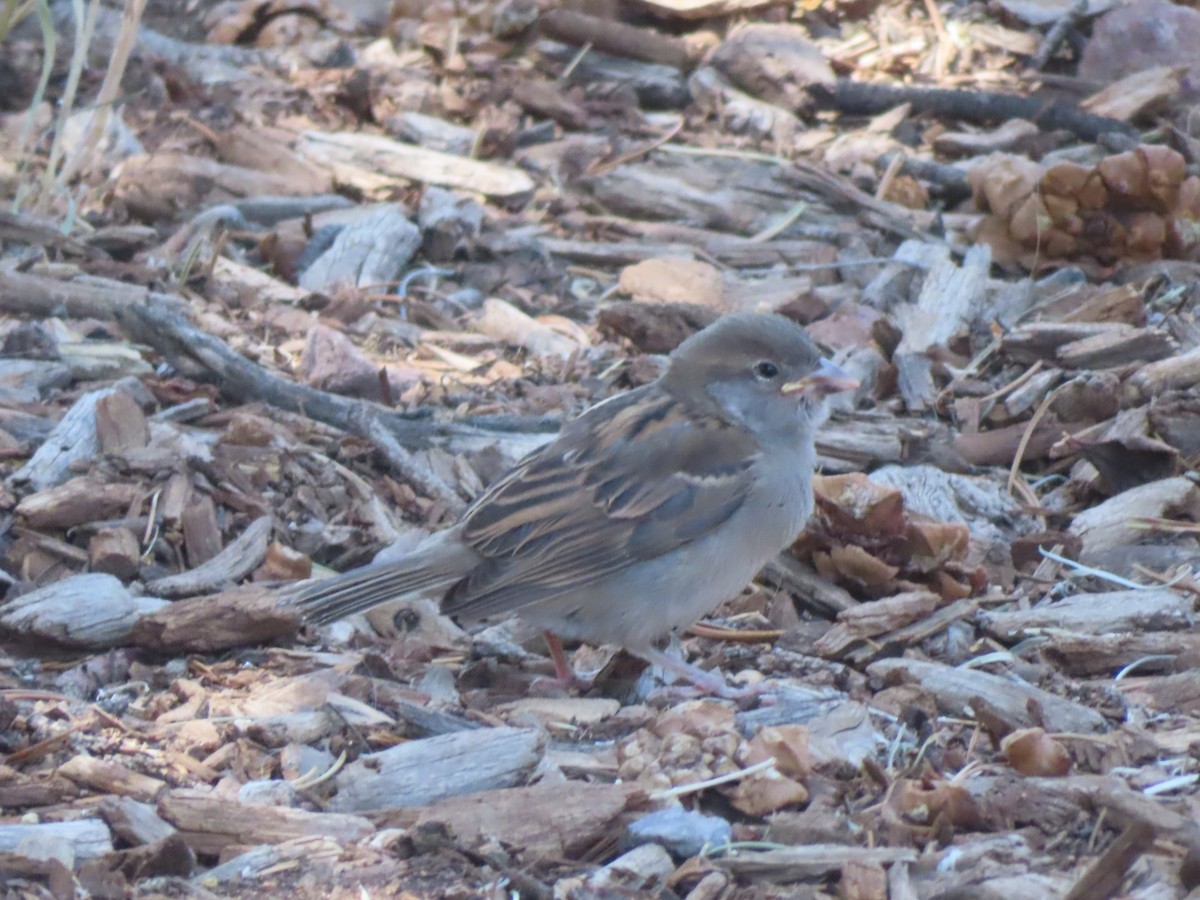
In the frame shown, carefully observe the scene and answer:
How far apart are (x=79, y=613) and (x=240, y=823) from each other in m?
1.25

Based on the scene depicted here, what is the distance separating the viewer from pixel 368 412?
555cm

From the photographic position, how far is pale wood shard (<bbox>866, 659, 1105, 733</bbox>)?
3.90 m

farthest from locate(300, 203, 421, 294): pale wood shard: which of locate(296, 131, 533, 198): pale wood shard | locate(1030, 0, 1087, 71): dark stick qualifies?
locate(1030, 0, 1087, 71): dark stick

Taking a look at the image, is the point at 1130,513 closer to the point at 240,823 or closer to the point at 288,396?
the point at 288,396

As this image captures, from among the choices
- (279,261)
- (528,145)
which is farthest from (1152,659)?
(528,145)

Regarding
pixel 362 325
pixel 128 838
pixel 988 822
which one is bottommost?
pixel 362 325

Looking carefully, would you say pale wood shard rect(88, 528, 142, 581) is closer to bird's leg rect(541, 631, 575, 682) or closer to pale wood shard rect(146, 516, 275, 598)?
pale wood shard rect(146, 516, 275, 598)

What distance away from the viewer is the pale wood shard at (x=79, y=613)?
4.32 meters

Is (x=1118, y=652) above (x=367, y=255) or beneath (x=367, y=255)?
above

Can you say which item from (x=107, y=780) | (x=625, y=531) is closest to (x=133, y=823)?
(x=107, y=780)

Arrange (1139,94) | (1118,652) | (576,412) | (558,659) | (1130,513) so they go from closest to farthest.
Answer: (1118,652) → (558,659) → (1130,513) → (576,412) → (1139,94)

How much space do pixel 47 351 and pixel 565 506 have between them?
2.36 metres

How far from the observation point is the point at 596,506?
472 cm

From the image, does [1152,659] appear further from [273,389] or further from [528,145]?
[528,145]
